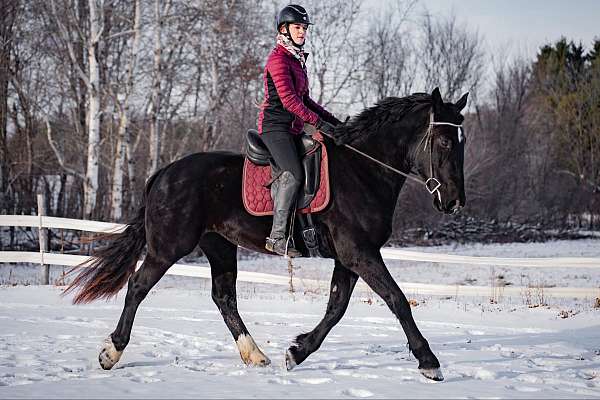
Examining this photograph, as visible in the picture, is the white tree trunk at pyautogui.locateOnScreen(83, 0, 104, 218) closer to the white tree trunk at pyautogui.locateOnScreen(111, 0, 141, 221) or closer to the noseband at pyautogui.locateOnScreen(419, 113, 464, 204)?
the white tree trunk at pyautogui.locateOnScreen(111, 0, 141, 221)

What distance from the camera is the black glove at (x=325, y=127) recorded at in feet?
17.7

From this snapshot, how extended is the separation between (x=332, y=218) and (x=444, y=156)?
1045 mm

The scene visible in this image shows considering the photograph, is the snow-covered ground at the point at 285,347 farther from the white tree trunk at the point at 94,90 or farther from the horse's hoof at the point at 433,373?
the white tree trunk at the point at 94,90

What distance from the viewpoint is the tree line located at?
17703 mm

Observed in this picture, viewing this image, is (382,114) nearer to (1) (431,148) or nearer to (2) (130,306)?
(1) (431,148)

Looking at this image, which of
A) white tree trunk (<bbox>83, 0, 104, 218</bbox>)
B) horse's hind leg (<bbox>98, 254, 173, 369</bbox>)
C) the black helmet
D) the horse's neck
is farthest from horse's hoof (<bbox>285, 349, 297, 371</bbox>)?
white tree trunk (<bbox>83, 0, 104, 218</bbox>)

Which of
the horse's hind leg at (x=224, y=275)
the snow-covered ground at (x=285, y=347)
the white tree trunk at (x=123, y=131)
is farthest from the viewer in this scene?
the white tree trunk at (x=123, y=131)

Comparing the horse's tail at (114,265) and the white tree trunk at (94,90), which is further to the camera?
the white tree trunk at (94,90)

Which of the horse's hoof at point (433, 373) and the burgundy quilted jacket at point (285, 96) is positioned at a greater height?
the burgundy quilted jacket at point (285, 96)

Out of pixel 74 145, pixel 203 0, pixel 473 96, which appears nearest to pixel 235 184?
pixel 203 0

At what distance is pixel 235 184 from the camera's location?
5691 mm

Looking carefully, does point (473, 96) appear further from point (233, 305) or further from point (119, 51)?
point (233, 305)

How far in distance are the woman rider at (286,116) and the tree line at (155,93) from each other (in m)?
5.43

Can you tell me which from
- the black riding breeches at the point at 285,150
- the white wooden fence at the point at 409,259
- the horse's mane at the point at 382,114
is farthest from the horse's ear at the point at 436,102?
the white wooden fence at the point at 409,259
